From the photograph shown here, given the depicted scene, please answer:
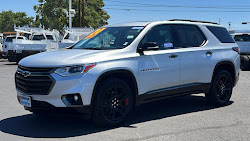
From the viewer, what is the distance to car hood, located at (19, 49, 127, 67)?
5305mm

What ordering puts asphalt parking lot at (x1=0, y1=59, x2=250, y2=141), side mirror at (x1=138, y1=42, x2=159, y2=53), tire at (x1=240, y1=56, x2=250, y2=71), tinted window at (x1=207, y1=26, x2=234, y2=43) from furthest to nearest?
tire at (x1=240, y1=56, x2=250, y2=71), tinted window at (x1=207, y1=26, x2=234, y2=43), side mirror at (x1=138, y1=42, x2=159, y2=53), asphalt parking lot at (x1=0, y1=59, x2=250, y2=141)

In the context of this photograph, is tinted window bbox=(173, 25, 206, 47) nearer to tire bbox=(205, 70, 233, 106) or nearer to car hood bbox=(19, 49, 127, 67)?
tire bbox=(205, 70, 233, 106)

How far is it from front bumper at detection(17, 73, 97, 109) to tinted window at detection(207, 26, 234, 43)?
3.51m

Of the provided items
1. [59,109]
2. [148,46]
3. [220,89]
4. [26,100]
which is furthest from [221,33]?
[26,100]

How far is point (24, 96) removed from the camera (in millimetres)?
5574

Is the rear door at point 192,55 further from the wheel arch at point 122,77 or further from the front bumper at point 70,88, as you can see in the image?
the front bumper at point 70,88

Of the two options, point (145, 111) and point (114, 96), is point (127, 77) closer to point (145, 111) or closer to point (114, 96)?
point (114, 96)

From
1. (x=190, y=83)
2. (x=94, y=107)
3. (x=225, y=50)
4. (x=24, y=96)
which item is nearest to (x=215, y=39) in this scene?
(x=225, y=50)

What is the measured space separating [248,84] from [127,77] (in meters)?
6.78

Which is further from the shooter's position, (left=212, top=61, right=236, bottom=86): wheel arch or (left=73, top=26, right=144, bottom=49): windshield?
(left=212, top=61, right=236, bottom=86): wheel arch

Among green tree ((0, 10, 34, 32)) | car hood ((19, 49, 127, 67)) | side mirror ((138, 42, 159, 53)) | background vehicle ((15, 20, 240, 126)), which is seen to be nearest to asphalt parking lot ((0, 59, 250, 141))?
background vehicle ((15, 20, 240, 126))

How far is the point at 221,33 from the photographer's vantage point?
26.1ft

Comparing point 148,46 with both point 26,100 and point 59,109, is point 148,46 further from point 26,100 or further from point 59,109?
point 26,100

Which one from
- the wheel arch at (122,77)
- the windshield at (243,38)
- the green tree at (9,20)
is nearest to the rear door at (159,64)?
the wheel arch at (122,77)
